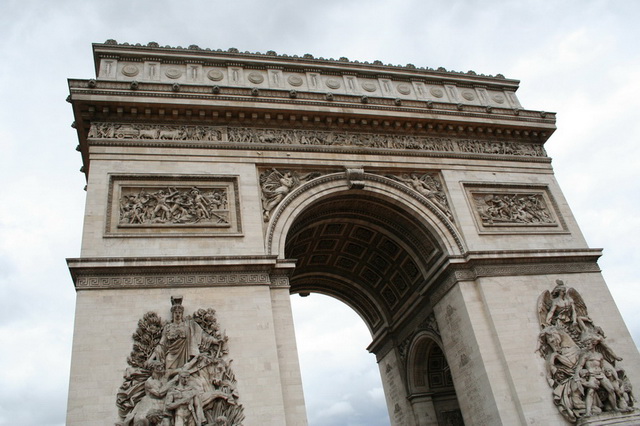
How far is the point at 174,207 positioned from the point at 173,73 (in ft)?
17.0

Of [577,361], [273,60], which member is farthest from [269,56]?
[577,361]

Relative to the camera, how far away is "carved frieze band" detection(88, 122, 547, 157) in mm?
15234

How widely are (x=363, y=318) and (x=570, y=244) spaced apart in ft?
28.9

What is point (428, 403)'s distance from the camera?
1875 centimetres

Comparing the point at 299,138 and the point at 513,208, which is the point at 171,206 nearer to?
the point at 299,138

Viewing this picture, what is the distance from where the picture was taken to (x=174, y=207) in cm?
1416

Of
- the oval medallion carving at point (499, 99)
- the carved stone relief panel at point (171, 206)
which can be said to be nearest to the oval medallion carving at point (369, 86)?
the oval medallion carving at point (499, 99)

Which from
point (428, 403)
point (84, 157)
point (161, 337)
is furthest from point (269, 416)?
point (84, 157)

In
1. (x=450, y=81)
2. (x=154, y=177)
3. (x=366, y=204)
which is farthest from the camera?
(x=450, y=81)

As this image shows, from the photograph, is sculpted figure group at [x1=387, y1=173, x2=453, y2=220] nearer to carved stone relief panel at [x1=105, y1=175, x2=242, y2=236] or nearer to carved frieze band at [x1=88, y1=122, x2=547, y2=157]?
carved frieze band at [x1=88, y1=122, x2=547, y2=157]

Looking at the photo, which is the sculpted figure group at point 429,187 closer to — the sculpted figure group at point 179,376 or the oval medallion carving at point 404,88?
the oval medallion carving at point 404,88

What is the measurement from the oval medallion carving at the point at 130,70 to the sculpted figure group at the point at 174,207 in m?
4.41

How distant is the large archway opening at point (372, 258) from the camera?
54.6 feet

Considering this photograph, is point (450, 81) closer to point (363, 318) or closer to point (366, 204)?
point (366, 204)
